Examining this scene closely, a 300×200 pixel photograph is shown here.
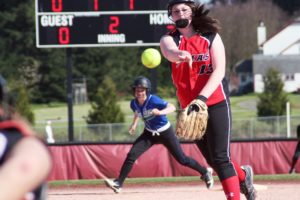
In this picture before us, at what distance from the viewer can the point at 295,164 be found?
14.6 metres

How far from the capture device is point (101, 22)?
18.3m

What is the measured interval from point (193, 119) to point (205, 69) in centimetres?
47

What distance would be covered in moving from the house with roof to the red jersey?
2732 inches

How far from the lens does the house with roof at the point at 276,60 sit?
78.6m

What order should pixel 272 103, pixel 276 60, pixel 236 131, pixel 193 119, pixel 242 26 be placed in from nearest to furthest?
pixel 193 119 < pixel 236 131 < pixel 272 103 < pixel 242 26 < pixel 276 60

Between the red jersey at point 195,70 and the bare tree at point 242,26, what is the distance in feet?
199

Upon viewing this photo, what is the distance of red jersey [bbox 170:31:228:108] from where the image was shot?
21.2 feet

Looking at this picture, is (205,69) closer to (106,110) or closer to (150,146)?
(150,146)

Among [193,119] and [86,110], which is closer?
[193,119]

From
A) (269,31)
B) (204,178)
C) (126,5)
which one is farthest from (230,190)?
(269,31)

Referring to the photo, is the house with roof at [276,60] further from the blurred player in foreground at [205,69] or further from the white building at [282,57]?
the blurred player in foreground at [205,69]

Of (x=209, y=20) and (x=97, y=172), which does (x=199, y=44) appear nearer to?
(x=209, y=20)

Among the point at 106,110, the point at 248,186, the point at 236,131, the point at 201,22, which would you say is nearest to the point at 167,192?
the point at 248,186

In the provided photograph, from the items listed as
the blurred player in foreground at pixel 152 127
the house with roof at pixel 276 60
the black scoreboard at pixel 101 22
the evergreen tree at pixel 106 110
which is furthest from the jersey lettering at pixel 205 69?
the house with roof at pixel 276 60
